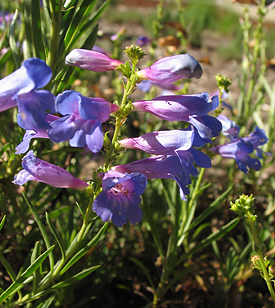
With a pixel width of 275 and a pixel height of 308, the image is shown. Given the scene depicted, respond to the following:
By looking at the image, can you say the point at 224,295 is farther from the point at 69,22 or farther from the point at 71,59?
the point at 69,22

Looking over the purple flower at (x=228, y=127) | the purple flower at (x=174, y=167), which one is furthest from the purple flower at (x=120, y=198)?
the purple flower at (x=228, y=127)

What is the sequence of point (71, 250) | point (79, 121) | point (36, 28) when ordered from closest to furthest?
point (79, 121)
point (71, 250)
point (36, 28)

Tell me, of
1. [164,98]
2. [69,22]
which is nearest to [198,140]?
[164,98]

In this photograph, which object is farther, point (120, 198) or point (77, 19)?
point (77, 19)

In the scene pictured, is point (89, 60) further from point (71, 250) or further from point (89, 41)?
point (71, 250)

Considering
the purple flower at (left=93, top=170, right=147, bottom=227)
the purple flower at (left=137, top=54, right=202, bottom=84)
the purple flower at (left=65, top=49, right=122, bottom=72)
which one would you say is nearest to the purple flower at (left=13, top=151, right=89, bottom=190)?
the purple flower at (left=93, top=170, right=147, bottom=227)

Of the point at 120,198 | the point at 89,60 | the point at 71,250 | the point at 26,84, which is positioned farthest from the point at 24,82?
the point at 71,250

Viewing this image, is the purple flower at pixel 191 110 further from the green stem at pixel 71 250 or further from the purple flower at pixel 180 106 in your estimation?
the green stem at pixel 71 250
